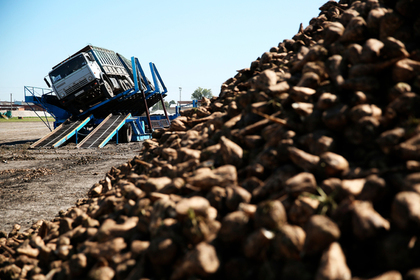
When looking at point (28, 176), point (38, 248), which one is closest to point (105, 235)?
point (38, 248)

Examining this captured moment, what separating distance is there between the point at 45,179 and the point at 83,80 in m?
6.37

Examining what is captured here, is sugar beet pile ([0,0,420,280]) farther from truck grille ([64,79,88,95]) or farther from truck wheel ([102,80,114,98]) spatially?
truck wheel ([102,80,114,98])

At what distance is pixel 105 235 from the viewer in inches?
A: 77.8

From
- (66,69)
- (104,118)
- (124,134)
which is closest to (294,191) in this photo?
(124,134)

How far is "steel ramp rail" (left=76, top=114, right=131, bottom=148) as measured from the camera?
1119 centimetres

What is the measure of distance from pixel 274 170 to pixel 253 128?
463mm

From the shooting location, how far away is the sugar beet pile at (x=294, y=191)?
1348 mm

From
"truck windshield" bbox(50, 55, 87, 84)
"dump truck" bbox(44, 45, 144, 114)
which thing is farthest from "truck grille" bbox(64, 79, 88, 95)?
"truck windshield" bbox(50, 55, 87, 84)

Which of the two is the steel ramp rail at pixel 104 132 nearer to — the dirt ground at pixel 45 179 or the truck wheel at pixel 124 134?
the truck wheel at pixel 124 134

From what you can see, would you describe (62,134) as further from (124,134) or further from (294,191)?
(294,191)

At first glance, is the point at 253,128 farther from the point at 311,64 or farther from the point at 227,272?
the point at 227,272

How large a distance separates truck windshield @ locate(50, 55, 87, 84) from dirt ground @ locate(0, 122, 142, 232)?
3.00m

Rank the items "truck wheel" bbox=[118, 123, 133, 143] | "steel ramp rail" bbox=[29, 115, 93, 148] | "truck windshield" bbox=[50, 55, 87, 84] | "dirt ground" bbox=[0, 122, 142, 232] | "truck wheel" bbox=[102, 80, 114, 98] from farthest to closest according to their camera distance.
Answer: "truck wheel" bbox=[118, 123, 133, 143] < "truck wheel" bbox=[102, 80, 114, 98] < "truck windshield" bbox=[50, 55, 87, 84] < "steel ramp rail" bbox=[29, 115, 93, 148] < "dirt ground" bbox=[0, 122, 142, 232]

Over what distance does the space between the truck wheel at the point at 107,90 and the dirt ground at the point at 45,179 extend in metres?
2.72
